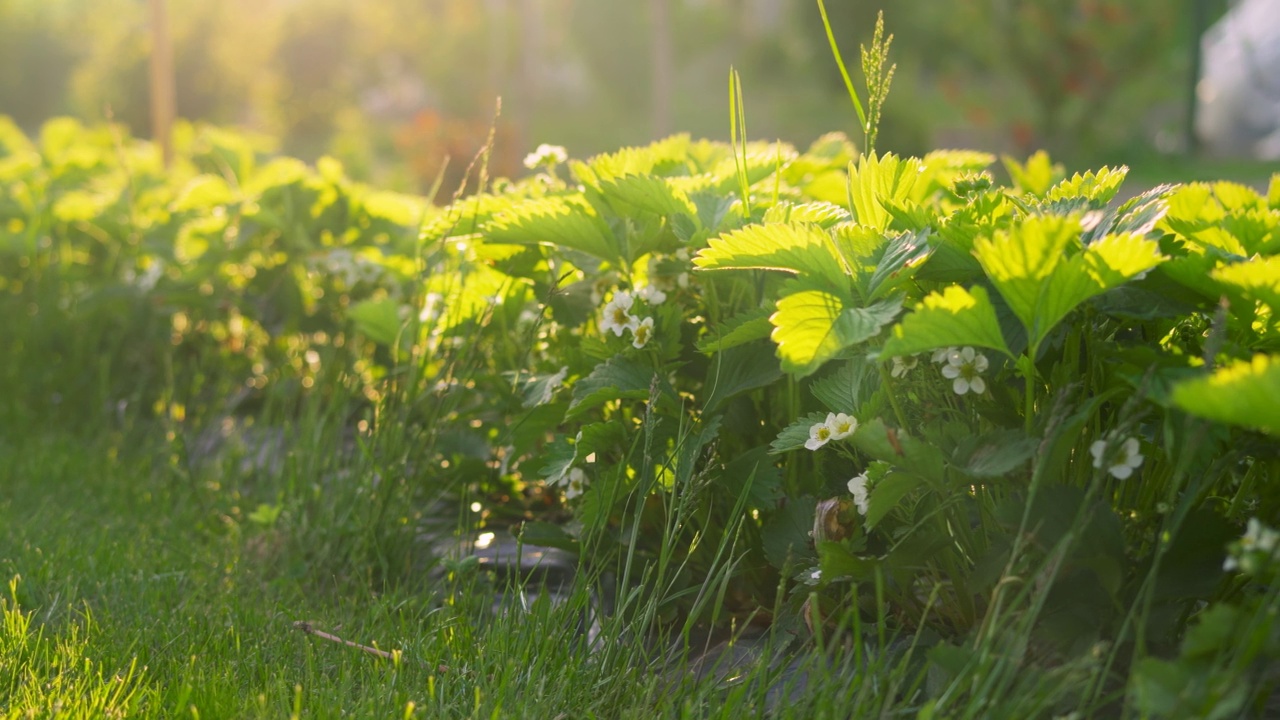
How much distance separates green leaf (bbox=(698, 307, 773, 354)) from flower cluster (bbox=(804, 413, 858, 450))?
0.48ft

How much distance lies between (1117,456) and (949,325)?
0.27 m

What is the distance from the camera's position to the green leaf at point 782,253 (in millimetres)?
1377

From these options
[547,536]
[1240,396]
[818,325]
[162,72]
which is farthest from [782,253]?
[162,72]

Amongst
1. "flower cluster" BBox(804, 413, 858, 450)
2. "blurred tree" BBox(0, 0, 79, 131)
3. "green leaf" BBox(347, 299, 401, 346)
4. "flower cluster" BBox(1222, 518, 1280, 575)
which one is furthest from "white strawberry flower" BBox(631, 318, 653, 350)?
"blurred tree" BBox(0, 0, 79, 131)

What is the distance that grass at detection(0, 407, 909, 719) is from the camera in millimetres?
1407

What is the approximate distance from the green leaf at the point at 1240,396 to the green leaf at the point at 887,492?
0.36m

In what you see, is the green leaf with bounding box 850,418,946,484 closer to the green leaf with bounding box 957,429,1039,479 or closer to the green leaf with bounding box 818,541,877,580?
the green leaf with bounding box 957,429,1039,479

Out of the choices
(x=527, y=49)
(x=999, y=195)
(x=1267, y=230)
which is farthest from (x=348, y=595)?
(x=527, y=49)

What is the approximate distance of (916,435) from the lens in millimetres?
1516

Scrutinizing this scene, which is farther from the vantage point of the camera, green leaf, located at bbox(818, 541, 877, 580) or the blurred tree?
the blurred tree

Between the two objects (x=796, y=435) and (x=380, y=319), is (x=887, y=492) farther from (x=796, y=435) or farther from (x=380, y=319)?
(x=380, y=319)

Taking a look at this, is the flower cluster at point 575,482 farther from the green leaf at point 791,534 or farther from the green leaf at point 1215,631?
the green leaf at point 1215,631

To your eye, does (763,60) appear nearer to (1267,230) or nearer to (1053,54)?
(1053,54)

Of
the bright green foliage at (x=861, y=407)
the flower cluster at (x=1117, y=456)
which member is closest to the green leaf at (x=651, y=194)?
the bright green foliage at (x=861, y=407)
